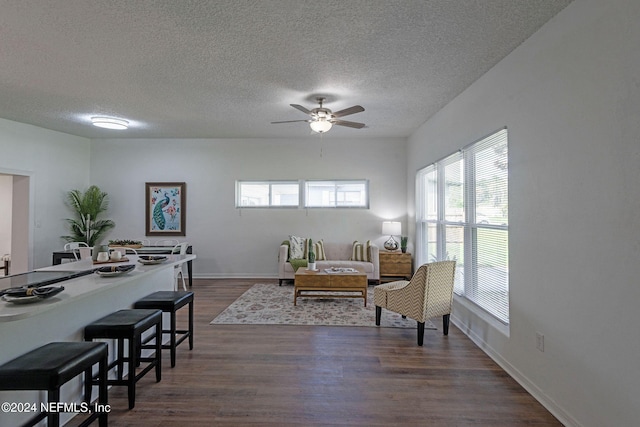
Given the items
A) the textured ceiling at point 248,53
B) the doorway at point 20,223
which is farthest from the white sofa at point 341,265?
the doorway at point 20,223

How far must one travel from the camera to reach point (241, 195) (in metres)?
6.64

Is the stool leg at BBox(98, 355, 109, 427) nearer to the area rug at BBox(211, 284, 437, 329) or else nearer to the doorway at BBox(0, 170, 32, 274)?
the area rug at BBox(211, 284, 437, 329)

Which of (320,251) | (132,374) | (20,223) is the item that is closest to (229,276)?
(320,251)

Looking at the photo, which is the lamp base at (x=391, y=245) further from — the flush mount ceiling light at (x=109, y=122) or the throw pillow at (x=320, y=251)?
the flush mount ceiling light at (x=109, y=122)

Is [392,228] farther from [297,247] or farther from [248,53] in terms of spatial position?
[248,53]

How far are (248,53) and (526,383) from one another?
367 cm

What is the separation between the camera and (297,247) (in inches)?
239

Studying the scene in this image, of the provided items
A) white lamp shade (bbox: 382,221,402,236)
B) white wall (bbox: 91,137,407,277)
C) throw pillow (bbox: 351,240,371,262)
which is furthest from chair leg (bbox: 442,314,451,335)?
white wall (bbox: 91,137,407,277)

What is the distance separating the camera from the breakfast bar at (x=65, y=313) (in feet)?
5.15

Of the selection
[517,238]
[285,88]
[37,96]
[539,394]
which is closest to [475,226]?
[517,238]

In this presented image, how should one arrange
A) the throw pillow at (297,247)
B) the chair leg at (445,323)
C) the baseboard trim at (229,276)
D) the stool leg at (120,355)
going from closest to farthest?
the stool leg at (120,355)
the chair leg at (445,323)
the throw pillow at (297,247)
the baseboard trim at (229,276)

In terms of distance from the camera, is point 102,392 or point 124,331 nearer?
point 102,392

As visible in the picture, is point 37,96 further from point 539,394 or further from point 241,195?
Answer: point 539,394

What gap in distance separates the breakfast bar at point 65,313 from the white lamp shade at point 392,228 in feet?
13.9
